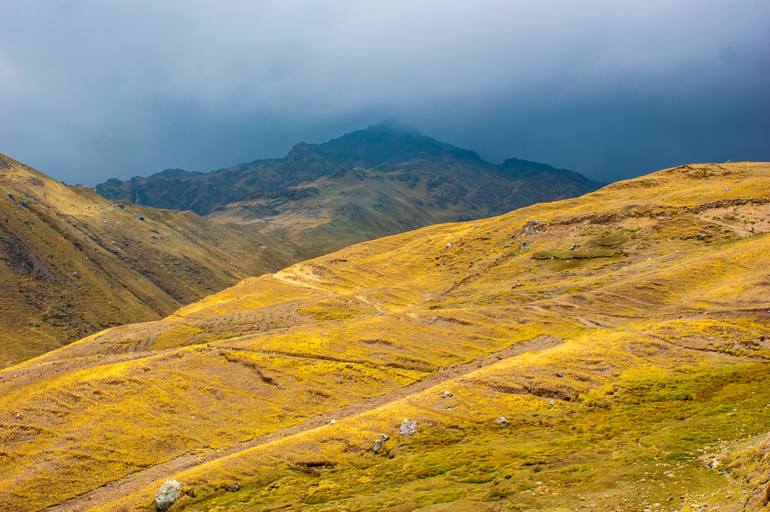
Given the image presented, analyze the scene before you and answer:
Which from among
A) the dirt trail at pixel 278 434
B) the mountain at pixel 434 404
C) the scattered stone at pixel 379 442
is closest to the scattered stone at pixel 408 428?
the mountain at pixel 434 404

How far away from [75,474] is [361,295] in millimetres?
101642

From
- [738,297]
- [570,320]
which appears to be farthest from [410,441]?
[738,297]

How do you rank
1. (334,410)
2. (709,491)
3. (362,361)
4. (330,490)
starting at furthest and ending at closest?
(362,361) < (334,410) < (330,490) < (709,491)

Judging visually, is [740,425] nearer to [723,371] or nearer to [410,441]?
[723,371]

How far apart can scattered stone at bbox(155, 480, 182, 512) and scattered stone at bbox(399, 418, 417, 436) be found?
27054mm

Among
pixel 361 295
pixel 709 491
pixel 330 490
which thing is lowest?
pixel 330 490

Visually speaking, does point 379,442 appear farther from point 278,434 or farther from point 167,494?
point 167,494

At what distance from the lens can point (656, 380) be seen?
82.8 metres

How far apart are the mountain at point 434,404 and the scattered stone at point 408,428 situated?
674 millimetres

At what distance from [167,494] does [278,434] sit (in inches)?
809

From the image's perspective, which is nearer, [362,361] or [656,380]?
[656,380]

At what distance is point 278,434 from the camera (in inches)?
3265

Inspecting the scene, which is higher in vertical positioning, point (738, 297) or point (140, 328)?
point (140, 328)

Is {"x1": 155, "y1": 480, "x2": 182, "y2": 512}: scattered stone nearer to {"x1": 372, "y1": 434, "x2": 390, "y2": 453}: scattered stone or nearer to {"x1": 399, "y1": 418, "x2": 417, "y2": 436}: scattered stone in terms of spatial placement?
{"x1": 372, "y1": 434, "x2": 390, "y2": 453}: scattered stone
